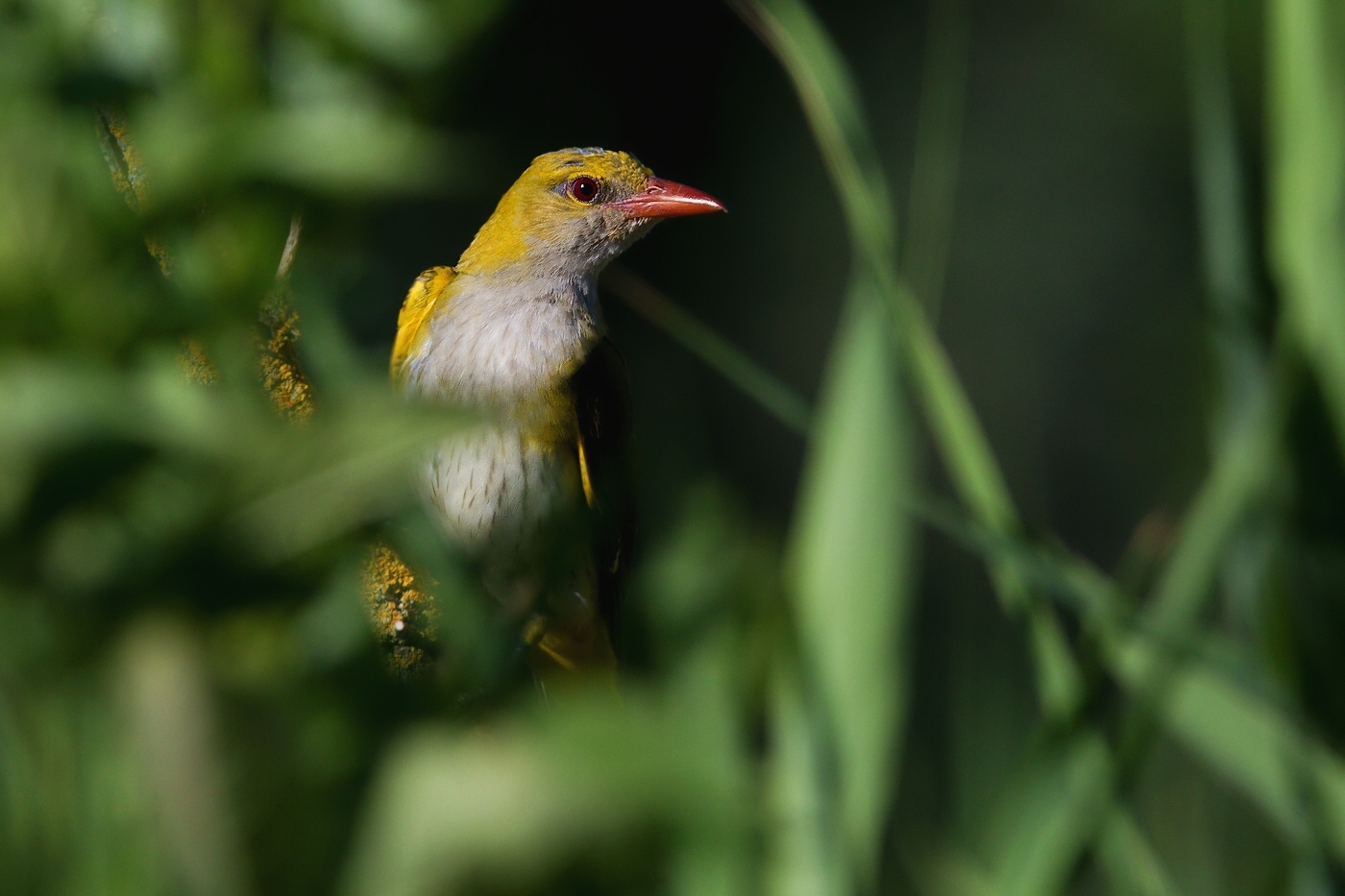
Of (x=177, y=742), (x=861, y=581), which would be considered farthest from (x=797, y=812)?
(x=177, y=742)

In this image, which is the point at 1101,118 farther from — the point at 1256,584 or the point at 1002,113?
the point at 1256,584

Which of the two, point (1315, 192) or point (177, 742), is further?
point (1315, 192)

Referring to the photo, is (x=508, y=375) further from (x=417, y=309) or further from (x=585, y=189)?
(x=585, y=189)

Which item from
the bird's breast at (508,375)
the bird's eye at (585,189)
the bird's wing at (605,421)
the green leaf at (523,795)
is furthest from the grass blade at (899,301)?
the bird's eye at (585,189)

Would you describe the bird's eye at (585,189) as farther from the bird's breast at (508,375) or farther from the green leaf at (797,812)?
the green leaf at (797,812)

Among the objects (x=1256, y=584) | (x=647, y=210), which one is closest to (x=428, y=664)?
(x=1256, y=584)

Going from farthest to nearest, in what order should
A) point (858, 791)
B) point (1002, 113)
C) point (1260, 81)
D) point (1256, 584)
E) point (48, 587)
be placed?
point (1002, 113) → point (1260, 81) → point (1256, 584) → point (858, 791) → point (48, 587)

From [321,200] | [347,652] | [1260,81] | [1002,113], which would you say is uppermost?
[321,200]
